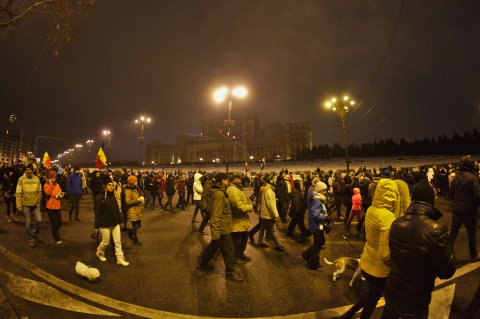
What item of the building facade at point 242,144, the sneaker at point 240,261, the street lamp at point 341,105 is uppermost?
the building facade at point 242,144

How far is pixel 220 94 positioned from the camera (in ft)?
50.9

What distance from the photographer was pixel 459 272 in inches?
186

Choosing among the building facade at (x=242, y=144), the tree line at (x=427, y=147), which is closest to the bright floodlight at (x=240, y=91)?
the tree line at (x=427, y=147)

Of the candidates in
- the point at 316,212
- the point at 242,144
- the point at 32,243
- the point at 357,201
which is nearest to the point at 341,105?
the point at 357,201

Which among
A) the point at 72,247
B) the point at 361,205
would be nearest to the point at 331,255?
the point at 361,205

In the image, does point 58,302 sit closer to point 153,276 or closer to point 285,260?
point 153,276

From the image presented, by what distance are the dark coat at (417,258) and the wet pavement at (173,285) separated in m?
1.63

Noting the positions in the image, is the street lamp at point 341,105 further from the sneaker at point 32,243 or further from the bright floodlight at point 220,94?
the sneaker at point 32,243

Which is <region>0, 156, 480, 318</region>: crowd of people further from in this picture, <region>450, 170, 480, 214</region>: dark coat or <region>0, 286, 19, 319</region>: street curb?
<region>0, 286, 19, 319</region>: street curb

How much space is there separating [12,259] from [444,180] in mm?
Result: 20522

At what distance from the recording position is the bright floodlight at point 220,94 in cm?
1541

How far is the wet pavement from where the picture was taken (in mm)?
3709

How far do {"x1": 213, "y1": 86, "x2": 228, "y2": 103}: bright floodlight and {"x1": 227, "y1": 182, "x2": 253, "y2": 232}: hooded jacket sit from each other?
1103 cm

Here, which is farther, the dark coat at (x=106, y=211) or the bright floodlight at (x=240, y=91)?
the bright floodlight at (x=240, y=91)
